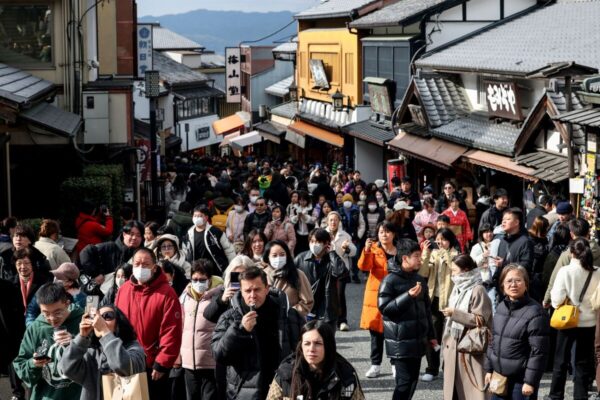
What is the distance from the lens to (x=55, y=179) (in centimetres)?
2220

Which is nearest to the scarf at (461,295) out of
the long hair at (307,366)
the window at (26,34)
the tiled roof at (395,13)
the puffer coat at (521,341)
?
the puffer coat at (521,341)

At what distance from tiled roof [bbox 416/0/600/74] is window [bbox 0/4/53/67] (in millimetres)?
8573

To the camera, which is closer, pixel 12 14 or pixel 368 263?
pixel 368 263

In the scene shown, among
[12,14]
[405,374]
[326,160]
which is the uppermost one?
[12,14]

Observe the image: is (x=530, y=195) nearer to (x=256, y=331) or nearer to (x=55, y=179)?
(x=55, y=179)

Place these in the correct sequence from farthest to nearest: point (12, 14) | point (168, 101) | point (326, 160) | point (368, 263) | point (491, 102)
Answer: point (168, 101)
point (326, 160)
point (491, 102)
point (12, 14)
point (368, 263)

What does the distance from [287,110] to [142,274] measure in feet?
137

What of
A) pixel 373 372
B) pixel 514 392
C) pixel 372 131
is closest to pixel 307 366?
pixel 514 392

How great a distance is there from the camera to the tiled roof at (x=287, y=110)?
4863 centimetres

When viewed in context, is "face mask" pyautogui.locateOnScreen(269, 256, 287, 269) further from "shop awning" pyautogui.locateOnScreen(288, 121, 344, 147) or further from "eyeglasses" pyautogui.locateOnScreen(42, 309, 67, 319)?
"shop awning" pyautogui.locateOnScreen(288, 121, 344, 147)

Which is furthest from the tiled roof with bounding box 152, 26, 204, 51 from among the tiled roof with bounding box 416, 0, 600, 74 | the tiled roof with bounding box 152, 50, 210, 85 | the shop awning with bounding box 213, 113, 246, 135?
the tiled roof with bounding box 416, 0, 600, 74

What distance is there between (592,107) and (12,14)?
11066mm

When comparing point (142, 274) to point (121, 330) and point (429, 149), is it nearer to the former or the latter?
point (121, 330)

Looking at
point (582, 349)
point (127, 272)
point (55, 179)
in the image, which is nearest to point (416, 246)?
point (582, 349)
